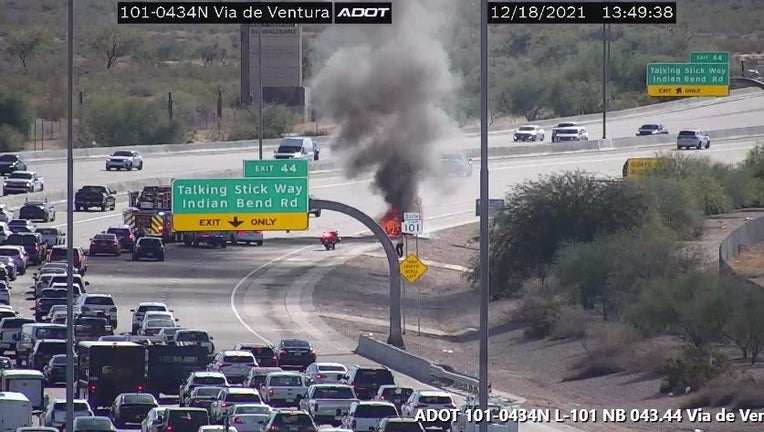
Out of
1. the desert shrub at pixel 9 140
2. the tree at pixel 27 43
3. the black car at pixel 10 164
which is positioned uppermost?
the tree at pixel 27 43

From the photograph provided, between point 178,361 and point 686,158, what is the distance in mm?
54106

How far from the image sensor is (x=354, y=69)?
9075cm

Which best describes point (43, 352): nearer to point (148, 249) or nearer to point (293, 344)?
point (293, 344)

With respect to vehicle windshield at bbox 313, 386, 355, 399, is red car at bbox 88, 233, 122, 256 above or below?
above

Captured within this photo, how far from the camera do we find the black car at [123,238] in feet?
248

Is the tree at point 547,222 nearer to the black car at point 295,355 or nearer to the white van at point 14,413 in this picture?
the black car at point 295,355

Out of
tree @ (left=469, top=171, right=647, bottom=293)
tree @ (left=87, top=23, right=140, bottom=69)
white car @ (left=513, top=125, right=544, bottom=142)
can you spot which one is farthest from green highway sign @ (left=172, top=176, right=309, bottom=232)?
tree @ (left=87, top=23, right=140, bottom=69)

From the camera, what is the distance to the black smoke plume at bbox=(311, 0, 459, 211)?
87125mm

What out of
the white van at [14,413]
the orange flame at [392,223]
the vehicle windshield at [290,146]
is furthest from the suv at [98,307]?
the vehicle windshield at [290,146]

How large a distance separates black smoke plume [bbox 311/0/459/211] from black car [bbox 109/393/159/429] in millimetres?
47876

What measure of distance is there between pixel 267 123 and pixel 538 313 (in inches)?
2614

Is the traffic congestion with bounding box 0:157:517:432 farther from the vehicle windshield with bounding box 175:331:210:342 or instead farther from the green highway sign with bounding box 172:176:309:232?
the green highway sign with bounding box 172:176:309:232

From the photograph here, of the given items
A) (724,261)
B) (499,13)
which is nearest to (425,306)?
(724,261)

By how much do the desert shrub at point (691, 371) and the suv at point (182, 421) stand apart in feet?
43.8
